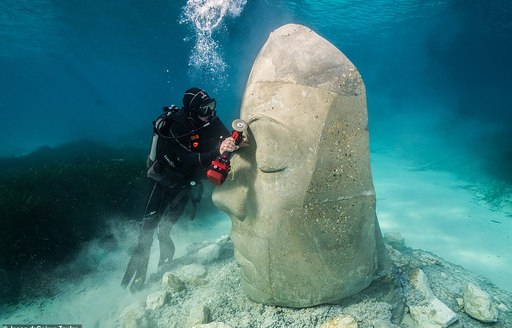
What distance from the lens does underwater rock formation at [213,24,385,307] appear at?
2965 mm

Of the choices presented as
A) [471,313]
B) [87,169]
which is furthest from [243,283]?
[87,169]

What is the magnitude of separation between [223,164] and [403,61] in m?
60.6

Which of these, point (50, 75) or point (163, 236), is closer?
point (163, 236)

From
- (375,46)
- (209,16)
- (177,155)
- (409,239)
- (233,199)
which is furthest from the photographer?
(375,46)

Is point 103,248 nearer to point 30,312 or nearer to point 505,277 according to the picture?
point 30,312

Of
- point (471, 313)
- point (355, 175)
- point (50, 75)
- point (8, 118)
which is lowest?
point (8, 118)

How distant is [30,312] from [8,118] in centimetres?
14934

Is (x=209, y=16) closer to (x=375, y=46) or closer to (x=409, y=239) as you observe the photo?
(x=409, y=239)

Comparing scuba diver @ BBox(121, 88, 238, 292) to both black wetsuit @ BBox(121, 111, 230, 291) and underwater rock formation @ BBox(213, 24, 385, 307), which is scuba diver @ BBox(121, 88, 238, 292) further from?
underwater rock formation @ BBox(213, 24, 385, 307)

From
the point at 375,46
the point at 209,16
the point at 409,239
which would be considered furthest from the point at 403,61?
the point at 409,239

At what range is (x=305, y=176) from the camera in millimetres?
2973

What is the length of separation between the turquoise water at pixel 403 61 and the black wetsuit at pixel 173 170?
601 cm

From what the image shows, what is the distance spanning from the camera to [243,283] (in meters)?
3.77

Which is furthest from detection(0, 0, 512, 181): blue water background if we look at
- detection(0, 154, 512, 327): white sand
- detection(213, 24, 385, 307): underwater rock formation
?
detection(213, 24, 385, 307): underwater rock formation
